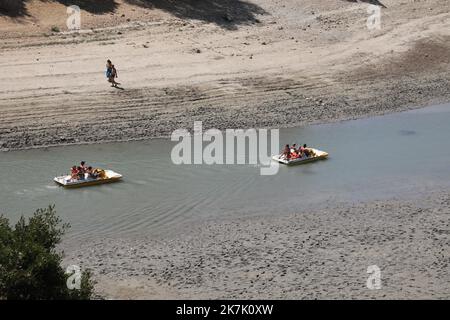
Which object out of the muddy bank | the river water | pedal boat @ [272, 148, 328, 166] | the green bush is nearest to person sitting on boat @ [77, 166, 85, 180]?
the river water

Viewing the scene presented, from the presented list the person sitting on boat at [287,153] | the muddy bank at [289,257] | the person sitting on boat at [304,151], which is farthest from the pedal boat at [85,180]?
the person sitting on boat at [304,151]

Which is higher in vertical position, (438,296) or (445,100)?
(445,100)

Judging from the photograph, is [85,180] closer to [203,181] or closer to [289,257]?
[203,181]

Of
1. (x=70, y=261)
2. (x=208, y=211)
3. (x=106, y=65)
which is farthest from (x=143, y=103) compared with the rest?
(x=70, y=261)

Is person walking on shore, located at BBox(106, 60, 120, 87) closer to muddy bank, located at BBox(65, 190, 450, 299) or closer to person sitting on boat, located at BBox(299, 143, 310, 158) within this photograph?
person sitting on boat, located at BBox(299, 143, 310, 158)

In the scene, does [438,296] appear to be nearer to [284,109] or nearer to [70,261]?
[70,261]
